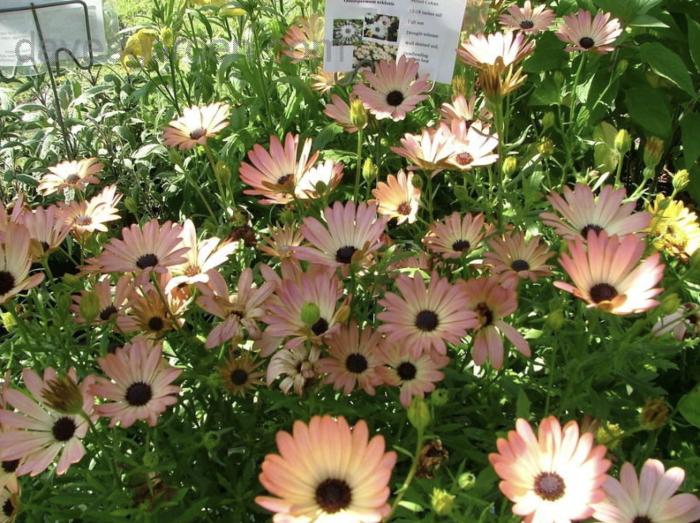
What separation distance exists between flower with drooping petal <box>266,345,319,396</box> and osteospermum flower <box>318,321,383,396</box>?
0.02 metres

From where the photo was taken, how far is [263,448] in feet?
3.67

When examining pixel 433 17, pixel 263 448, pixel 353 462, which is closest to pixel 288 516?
pixel 353 462

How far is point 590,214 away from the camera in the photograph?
1172mm

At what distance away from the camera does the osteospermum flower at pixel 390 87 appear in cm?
157

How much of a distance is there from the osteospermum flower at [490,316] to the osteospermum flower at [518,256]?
0.13 meters

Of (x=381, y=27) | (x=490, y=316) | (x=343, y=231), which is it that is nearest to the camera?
(x=490, y=316)

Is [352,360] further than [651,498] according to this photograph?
Yes

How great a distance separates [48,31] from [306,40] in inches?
28.5

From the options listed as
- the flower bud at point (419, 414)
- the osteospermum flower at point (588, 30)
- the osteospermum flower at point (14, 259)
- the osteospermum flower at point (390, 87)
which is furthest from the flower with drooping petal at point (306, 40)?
the flower bud at point (419, 414)

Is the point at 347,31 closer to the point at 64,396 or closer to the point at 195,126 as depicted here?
the point at 195,126

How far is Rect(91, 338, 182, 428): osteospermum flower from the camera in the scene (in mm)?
955

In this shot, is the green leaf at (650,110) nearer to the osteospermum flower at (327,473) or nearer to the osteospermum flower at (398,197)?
the osteospermum flower at (398,197)

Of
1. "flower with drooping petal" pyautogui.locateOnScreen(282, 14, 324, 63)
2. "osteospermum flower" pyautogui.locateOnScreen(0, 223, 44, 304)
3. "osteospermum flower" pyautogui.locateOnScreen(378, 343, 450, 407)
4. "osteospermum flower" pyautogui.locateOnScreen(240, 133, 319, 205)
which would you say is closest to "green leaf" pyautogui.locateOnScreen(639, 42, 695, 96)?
"flower with drooping petal" pyautogui.locateOnScreen(282, 14, 324, 63)

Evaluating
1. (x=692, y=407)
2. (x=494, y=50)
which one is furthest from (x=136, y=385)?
(x=494, y=50)
